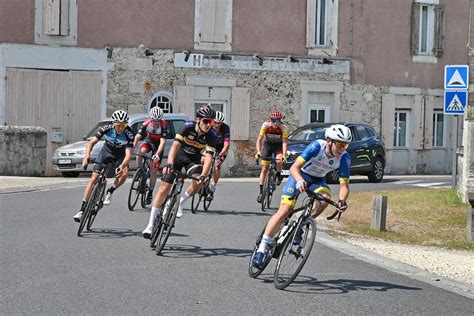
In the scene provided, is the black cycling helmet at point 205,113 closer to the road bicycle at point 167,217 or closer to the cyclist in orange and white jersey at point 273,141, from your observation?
the road bicycle at point 167,217

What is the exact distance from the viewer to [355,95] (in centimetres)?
3081

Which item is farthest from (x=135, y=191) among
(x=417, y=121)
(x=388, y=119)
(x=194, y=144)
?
(x=417, y=121)

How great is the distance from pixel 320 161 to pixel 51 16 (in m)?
19.4

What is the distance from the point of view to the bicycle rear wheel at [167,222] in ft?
33.0

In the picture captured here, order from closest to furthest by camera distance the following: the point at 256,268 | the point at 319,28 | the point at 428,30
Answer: the point at 256,268
the point at 319,28
the point at 428,30

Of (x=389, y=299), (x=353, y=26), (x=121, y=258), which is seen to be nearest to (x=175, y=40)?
(x=353, y=26)

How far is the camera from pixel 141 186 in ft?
50.0

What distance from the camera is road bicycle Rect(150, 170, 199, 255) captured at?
33.1 ft

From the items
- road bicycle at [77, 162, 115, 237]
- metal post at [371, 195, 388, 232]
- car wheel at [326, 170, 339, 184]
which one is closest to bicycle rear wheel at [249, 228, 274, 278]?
road bicycle at [77, 162, 115, 237]

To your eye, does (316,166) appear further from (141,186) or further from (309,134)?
(309,134)

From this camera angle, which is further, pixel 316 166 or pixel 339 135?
pixel 316 166

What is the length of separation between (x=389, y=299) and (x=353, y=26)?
23.3m

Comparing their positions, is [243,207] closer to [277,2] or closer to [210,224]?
[210,224]

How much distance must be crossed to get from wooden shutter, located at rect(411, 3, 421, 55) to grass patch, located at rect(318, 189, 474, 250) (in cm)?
1325
